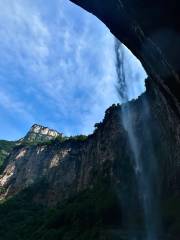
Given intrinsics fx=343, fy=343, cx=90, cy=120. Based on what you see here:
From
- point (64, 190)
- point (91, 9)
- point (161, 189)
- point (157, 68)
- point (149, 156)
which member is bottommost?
point (157, 68)

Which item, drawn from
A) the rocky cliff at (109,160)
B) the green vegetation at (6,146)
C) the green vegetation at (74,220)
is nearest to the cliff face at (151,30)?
the rocky cliff at (109,160)

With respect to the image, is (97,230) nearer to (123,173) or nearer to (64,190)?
(123,173)

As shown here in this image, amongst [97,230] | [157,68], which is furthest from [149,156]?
[157,68]

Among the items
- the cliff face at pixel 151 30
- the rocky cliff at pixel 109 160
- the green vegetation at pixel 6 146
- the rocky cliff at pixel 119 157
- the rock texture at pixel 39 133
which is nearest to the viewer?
the cliff face at pixel 151 30

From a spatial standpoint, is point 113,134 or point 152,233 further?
point 113,134

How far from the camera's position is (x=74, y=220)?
55.4 meters

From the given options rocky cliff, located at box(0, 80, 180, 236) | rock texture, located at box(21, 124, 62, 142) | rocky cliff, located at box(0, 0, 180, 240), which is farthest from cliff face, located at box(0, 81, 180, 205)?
rock texture, located at box(21, 124, 62, 142)

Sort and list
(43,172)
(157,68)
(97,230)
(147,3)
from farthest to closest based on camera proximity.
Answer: (43,172) → (97,230) → (157,68) → (147,3)

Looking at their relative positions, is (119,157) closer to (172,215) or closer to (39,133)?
(172,215)

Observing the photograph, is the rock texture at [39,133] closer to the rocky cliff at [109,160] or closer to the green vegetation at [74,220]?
the rocky cliff at [109,160]

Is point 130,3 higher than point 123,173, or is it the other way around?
point 123,173

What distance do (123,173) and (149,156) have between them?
817 centimetres

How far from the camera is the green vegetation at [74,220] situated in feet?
159

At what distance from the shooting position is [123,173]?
62.6 m
